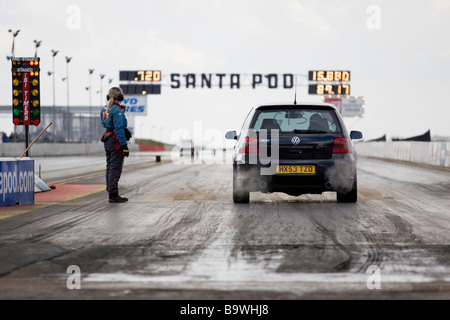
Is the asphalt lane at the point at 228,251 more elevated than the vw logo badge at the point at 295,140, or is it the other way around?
the vw logo badge at the point at 295,140

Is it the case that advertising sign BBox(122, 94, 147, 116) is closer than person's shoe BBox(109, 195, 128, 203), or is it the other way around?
person's shoe BBox(109, 195, 128, 203)

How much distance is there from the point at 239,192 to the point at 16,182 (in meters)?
3.55

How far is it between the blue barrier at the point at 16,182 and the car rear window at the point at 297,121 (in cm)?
377

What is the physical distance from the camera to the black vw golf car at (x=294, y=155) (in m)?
9.44

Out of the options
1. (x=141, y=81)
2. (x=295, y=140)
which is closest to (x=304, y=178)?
(x=295, y=140)

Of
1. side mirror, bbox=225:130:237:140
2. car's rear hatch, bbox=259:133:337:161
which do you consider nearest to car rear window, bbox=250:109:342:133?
car's rear hatch, bbox=259:133:337:161

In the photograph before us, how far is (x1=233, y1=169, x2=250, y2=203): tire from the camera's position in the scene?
9812mm

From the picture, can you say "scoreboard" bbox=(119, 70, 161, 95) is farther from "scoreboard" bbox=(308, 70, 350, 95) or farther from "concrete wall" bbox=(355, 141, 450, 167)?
"concrete wall" bbox=(355, 141, 450, 167)

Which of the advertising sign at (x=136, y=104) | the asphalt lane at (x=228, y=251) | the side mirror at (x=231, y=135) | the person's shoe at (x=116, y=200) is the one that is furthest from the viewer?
the advertising sign at (x=136, y=104)

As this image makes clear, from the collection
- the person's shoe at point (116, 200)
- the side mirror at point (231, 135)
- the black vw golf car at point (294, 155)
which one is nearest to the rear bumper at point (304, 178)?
the black vw golf car at point (294, 155)

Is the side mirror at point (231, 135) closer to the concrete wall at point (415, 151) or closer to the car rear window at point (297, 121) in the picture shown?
the car rear window at point (297, 121)

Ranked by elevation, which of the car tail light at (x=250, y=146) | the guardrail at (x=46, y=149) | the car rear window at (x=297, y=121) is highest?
the car rear window at (x=297, y=121)

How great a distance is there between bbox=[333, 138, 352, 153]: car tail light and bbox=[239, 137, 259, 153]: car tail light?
118cm

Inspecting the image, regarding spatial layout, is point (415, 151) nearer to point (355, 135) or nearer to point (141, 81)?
point (355, 135)
